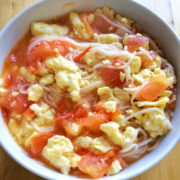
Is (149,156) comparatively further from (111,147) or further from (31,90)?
(31,90)

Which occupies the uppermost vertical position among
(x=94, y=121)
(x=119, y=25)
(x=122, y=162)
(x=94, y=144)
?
(x=119, y=25)

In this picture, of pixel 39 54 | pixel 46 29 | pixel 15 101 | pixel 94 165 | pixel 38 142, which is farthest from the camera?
pixel 46 29

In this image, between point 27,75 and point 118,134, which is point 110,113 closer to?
point 118,134

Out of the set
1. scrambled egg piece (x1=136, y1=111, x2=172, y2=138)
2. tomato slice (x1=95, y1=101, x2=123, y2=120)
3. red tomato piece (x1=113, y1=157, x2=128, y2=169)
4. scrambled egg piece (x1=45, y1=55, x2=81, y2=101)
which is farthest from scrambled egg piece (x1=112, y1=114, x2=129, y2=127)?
scrambled egg piece (x1=45, y1=55, x2=81, y2=101)

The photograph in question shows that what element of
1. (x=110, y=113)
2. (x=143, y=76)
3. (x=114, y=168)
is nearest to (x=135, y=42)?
(x=143, y=76)

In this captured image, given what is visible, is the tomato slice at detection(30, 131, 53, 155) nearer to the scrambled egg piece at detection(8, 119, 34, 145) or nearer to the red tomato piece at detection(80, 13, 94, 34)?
the scrambled egg piece at detection(8, 119, 34, 145)

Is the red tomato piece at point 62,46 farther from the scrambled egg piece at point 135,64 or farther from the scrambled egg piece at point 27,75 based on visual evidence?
the scrambled egg piece at point 135,64
